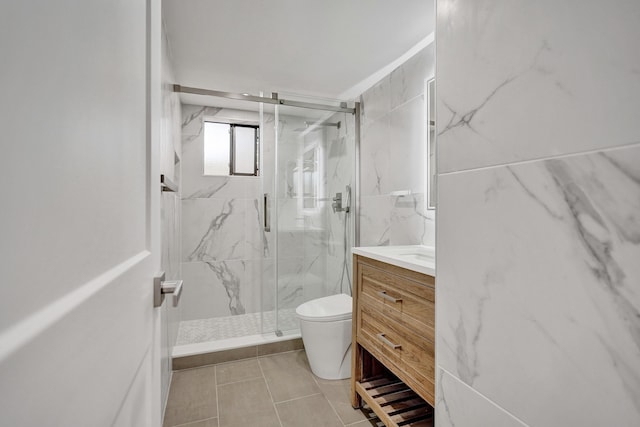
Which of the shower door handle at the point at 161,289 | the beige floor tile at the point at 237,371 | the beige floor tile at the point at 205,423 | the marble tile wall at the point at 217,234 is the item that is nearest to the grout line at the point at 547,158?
the shower door handle at the point at 161,289

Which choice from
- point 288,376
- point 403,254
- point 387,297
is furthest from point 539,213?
point 288,376

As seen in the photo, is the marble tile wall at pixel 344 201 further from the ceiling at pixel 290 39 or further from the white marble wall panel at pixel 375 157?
the ceiling at pixel 290 39

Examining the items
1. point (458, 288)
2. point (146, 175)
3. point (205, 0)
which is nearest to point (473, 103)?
point (458, 288)

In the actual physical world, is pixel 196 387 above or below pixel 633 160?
below

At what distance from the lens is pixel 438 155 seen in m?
1.04

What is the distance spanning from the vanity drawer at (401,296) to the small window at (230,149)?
222 centimetres

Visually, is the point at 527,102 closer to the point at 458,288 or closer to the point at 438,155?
the point at 438,155

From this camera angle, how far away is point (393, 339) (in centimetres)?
150

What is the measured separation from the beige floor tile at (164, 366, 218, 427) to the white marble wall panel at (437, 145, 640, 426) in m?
1.57

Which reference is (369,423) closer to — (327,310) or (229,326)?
(327,310)

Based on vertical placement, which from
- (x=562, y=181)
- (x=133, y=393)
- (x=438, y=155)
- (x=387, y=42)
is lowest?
(x=133, y=393)

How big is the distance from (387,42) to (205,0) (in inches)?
44.5

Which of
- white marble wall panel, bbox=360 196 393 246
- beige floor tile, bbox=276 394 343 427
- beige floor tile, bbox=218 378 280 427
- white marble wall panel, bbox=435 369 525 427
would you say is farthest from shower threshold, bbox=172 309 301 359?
white marble wall panel, bbox=435 369 525 427

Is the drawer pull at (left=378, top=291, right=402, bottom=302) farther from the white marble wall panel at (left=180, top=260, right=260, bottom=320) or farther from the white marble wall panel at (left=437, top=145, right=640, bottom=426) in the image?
the white marble wall panel at (left=180, top=260, right=260, bottom=320)
